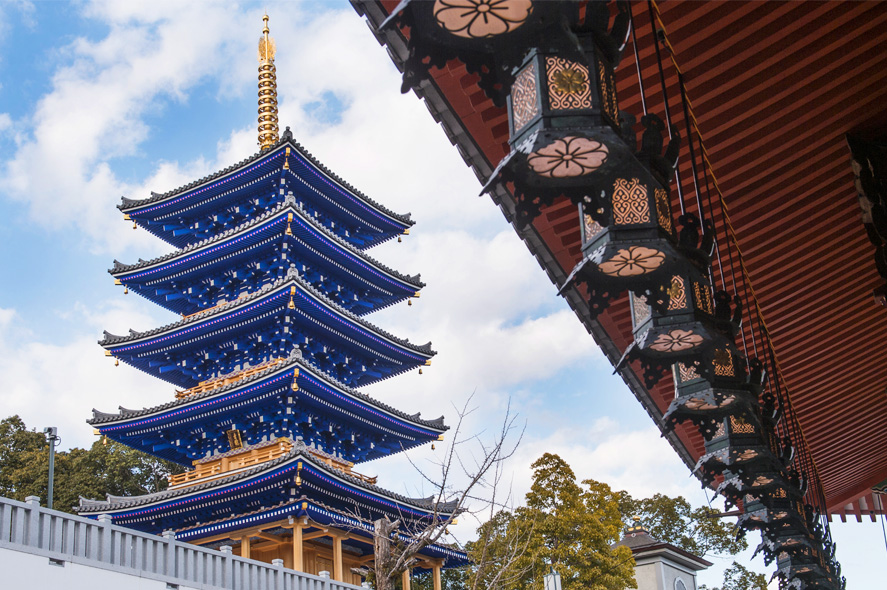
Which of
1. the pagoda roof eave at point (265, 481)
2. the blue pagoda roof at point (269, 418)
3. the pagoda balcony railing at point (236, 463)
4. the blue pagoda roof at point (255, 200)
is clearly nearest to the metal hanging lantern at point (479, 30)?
the pagoda roof eave at point (265, 481)

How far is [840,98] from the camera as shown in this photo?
649 centimetres

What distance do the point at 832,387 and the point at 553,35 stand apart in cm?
881

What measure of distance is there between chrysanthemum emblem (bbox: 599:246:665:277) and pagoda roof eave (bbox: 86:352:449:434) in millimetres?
20451

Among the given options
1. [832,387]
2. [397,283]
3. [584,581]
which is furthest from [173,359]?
[832,387]

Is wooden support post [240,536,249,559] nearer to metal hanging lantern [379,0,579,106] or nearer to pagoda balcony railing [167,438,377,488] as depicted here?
pagoda balcony railing [167,438,377,488]

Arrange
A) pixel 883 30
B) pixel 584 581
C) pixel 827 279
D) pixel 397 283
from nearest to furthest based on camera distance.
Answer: pixel 883 30
pixel 827 279
pixel 584 581
pixel 397 283

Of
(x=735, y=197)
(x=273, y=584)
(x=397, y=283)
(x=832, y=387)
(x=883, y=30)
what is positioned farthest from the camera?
(x=397, y=283)

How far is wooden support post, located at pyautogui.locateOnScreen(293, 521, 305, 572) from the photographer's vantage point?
23438 millimetres

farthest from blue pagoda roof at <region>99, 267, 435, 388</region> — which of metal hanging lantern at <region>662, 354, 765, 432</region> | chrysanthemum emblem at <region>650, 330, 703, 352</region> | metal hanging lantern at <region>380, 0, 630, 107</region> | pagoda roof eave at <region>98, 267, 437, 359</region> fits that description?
metal hanging lantern at <region>380, 0, 630, 107</region>

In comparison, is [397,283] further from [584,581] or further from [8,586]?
[8,586]

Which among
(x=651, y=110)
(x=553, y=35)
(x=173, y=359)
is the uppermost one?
(x=173, y=359)

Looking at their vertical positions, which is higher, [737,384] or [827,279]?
[827,279]

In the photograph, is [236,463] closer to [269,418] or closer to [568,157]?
[269,418]

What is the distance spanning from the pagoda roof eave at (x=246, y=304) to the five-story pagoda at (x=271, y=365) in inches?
2.1
